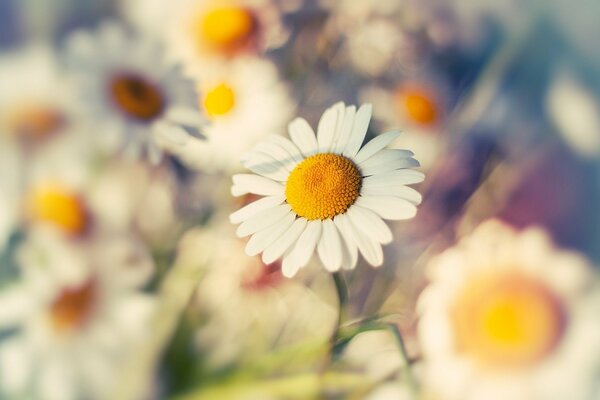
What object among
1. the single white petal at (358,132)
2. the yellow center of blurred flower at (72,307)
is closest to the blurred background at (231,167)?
the yellow center of blurred flower at (72,307)

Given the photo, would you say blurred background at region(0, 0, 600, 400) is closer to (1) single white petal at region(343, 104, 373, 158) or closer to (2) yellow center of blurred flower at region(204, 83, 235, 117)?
(2) yellow center of blurred flower at region(204, 83, 235, 117)

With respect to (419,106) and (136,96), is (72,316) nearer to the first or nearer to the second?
(136,96)

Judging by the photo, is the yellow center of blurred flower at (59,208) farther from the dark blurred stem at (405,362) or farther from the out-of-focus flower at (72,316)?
the dark blurred stem at (405,362)

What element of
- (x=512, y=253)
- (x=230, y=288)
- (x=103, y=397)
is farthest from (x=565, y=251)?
(x=103, y=397)

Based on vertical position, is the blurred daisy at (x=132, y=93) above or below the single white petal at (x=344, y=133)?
above

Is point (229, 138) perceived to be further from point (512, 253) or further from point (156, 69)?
point (512, 253)

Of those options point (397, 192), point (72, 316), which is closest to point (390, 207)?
point (397, 192)

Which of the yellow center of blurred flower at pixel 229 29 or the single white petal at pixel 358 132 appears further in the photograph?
the yellow center of blurred flower at pixel 229 29
